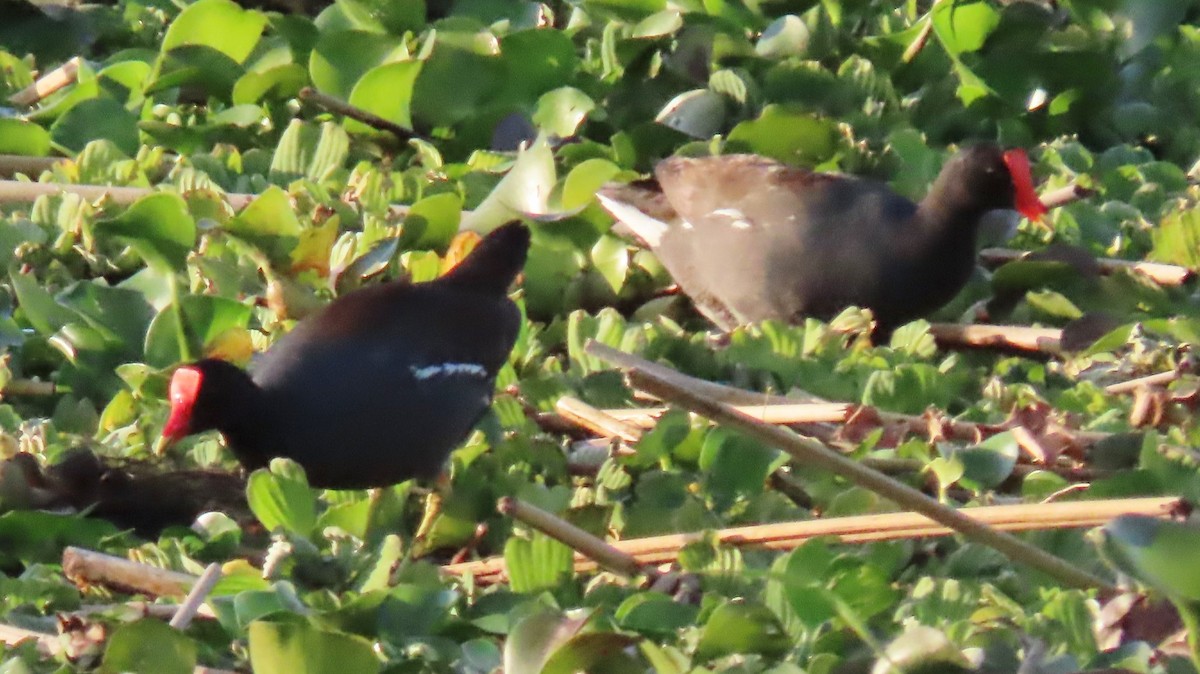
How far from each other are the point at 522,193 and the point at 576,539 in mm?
1744

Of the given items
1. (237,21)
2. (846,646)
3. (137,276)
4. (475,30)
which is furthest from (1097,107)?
(846,646)

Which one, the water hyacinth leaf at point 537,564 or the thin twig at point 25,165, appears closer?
the water hyacinth leaf at point 537,564

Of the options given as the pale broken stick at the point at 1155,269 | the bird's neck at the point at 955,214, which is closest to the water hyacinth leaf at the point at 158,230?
the bird's neck at the point at 955,214

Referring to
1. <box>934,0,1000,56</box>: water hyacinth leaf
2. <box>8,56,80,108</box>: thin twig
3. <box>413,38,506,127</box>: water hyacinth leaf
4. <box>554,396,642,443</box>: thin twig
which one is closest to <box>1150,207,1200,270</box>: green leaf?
<box>934,0,1000,56</box>: water hyacinth leaf

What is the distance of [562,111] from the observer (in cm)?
504

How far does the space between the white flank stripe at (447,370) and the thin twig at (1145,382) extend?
1.22 meters

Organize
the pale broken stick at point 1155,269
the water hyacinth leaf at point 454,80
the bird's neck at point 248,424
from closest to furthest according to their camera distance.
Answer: the bird's neck at point 248,424
the pale broken stick at point 1155,269
the water hyacinth leaf at point 454,80

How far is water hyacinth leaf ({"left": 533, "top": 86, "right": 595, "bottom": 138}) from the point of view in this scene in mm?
5012

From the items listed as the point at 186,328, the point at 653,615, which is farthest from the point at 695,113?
the point at 653,615

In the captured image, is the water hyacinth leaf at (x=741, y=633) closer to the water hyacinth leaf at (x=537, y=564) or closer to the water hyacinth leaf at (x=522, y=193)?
the water hyacinth leaf at (x=537, y=564)

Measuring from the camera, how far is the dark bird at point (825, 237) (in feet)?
15.0

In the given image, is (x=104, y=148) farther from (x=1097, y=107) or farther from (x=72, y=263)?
(x=1097, y=107)

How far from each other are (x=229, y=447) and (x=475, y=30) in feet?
5.75

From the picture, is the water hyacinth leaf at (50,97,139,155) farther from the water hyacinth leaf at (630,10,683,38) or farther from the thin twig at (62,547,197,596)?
the thin twig at (62,547,197,596)
